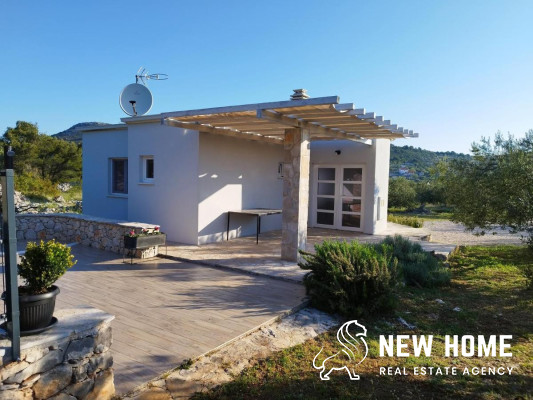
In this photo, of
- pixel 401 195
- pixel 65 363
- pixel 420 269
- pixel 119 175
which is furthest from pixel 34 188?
pixel 65 363

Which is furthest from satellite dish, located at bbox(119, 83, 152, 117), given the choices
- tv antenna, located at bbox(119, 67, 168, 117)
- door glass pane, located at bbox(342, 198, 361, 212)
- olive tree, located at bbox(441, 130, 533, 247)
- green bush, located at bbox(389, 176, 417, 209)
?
green bush, located at bbox(389, 176, 417, 209)

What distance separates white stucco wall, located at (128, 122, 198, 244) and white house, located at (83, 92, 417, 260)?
0.08 ft

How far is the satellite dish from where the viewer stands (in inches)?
409

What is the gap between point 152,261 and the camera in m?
7.84

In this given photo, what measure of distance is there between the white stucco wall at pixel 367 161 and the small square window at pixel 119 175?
600 cm

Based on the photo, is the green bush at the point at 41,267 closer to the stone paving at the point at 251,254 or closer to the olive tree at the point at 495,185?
the stone paving at the point at 251,254

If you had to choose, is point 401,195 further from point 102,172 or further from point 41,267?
point 41,267

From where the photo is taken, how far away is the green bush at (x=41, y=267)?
2643 millimetres

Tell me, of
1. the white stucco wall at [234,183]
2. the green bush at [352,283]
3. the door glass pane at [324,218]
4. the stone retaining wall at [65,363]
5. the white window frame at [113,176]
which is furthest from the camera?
the door glass pane at [324,218]

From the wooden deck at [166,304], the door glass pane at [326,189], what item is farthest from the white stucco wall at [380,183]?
the wooden deck at [166,304]

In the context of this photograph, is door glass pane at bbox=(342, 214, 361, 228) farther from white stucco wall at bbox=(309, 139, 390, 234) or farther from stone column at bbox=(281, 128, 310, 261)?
stone column at bbox=(281, 128, 310, 261)

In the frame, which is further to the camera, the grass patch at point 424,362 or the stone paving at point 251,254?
the stone paving at point 251,254

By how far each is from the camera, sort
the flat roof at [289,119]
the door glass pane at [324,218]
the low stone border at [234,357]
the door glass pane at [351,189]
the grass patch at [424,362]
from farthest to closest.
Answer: the door glass pane at [324,218]
the door glass pane at [351,189]
the flat roof at [289,119]
the grass patch at [424,362]
the low stone border at [234,357]

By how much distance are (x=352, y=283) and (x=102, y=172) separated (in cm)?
922
